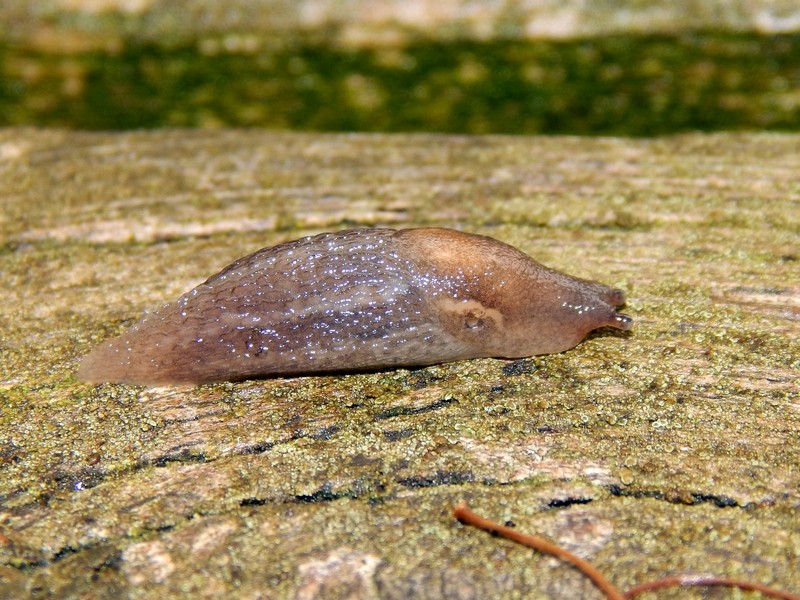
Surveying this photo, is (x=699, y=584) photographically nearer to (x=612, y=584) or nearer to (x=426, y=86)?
(x=612, y=584)

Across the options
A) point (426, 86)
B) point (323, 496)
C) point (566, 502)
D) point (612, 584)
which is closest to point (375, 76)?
point (426, 86)

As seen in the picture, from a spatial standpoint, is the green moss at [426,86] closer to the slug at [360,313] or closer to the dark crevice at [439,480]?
the slug at [360,313]

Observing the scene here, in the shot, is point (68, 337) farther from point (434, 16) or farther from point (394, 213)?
point (434, 16)

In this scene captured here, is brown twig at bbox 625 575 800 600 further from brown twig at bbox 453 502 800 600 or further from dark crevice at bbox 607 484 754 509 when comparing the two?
dark crevice at bbox 607 484 754 509

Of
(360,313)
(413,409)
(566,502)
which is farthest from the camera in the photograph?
(360,313)

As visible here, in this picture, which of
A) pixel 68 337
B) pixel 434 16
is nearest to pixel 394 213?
pixel 68 337

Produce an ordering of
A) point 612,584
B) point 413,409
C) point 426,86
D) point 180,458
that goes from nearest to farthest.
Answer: point 612,584 → point 180,458 → point 413,409 → point 426,86

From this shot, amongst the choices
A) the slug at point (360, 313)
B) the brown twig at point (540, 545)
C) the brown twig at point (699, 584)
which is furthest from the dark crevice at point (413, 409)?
the brown twig at point (699, 584)
